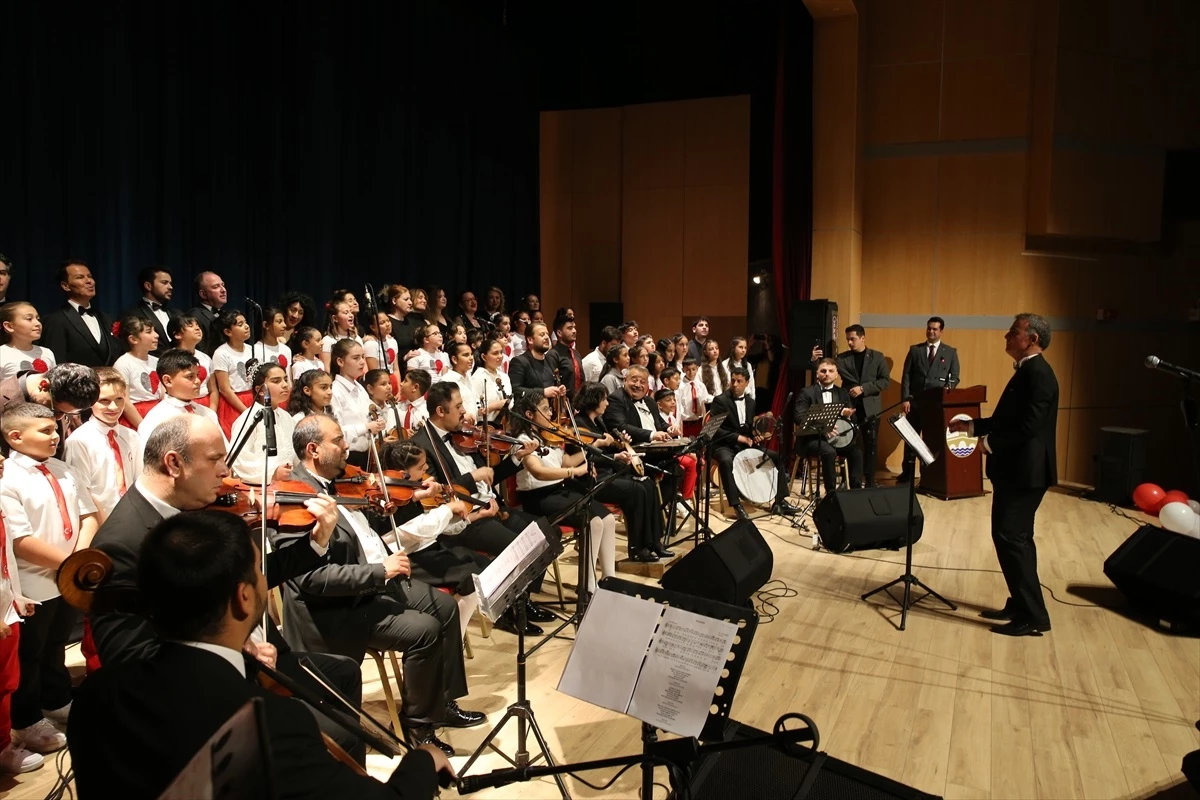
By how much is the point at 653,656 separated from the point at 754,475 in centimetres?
478

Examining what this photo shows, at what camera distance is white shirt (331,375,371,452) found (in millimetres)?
4961

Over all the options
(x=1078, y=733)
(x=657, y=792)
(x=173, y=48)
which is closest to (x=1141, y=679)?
(x=1078, y=733)

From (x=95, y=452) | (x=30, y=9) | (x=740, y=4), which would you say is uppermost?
(x=740, y=4)

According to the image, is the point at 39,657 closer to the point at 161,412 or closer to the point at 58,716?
the point at 58,716

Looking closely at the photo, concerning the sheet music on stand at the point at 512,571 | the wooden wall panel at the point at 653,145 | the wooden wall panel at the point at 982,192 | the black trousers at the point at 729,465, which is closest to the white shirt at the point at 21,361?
the sheet music on stand at the point at 512,571

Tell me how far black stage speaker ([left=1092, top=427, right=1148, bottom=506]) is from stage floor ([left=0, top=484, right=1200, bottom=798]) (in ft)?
8.72

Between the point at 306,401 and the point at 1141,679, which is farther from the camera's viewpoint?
the point at 306,401

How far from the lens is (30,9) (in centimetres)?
544

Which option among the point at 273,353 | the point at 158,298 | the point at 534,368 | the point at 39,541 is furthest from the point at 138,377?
the point at 534,368

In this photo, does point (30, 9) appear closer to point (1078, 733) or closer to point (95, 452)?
point (95, 452)

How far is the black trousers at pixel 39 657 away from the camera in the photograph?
9.94 ft

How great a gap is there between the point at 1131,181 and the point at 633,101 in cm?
626

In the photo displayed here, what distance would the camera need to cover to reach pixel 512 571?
2740 mm

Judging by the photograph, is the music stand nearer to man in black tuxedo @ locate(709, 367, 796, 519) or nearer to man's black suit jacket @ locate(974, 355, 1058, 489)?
man's black suit jacket @ locate(974, 355, 1058, 489)
